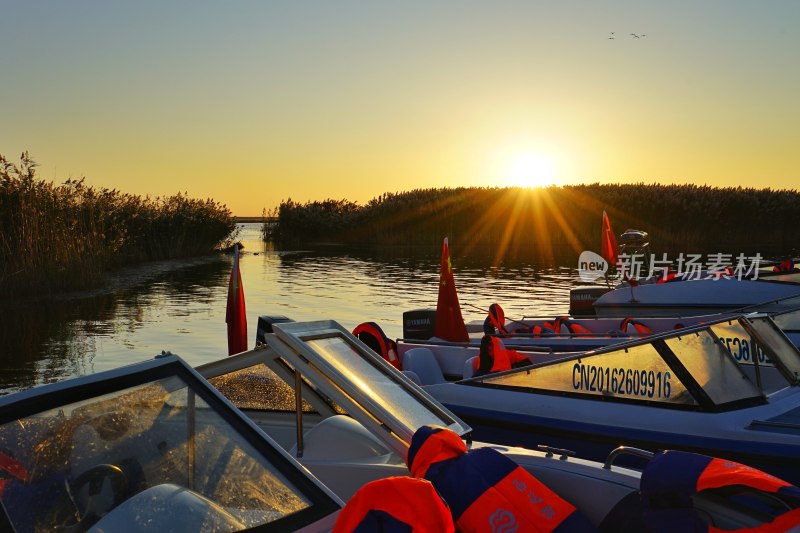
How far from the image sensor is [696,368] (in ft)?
19.1

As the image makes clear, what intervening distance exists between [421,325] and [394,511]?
9277mm

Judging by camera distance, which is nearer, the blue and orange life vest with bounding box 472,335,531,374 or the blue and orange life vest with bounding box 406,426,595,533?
the blue and orange life vest with bounding box 406,426,595,533

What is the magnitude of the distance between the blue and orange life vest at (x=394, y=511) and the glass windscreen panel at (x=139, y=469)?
1.23 feet

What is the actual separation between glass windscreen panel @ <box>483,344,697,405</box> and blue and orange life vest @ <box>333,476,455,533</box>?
13.1 ft

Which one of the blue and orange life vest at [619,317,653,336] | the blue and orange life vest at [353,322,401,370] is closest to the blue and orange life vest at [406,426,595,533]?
the blue and orange life vest at [353,322,401,370]

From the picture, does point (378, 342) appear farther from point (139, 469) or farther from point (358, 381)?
Answer: point (139, 469)

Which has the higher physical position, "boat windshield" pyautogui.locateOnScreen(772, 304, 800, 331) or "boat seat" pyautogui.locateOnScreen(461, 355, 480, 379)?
"boat windshield" pyautogui.locateOnScreen(772, 304, 800, 331)

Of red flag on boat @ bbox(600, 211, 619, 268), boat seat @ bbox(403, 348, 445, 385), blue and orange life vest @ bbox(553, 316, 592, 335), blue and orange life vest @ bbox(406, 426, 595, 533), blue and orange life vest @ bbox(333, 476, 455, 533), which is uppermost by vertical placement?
red flag on boat @ bbox(600, 211, 619, 268)

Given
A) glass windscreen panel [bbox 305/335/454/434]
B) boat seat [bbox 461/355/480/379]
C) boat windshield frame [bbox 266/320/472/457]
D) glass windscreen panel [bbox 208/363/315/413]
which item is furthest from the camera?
boat seat [bbox 461/355/480/379]

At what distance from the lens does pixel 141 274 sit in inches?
982

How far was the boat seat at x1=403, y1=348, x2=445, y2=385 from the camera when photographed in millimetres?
8391

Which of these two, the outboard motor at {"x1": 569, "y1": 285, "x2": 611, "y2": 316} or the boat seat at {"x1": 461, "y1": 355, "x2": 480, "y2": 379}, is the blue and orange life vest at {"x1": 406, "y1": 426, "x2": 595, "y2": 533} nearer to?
the boat seat at {"x1": 461, "y1": 355, "x2": 480, "y2": 379}

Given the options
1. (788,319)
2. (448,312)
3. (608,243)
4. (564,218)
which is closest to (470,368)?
(448,312)

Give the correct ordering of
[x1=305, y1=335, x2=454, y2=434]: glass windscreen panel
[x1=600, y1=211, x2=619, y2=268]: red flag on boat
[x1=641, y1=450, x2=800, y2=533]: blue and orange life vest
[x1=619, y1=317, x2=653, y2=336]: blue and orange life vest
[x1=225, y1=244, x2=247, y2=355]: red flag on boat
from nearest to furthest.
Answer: [x1=641, y1=450, x2=800, y2=533]: blue and orange life vest < [x1=305, y1=335, x2=454, y2=434]: glass windscreen panel < [x1=225, y1=244, x2=247, y2=355]: red flag on boat < [x1=619, y1=317, x2=653, y2=336]: blue and orange life vest < [x1=600, y1=211, x2=619, y2=268]: red flag on boat
